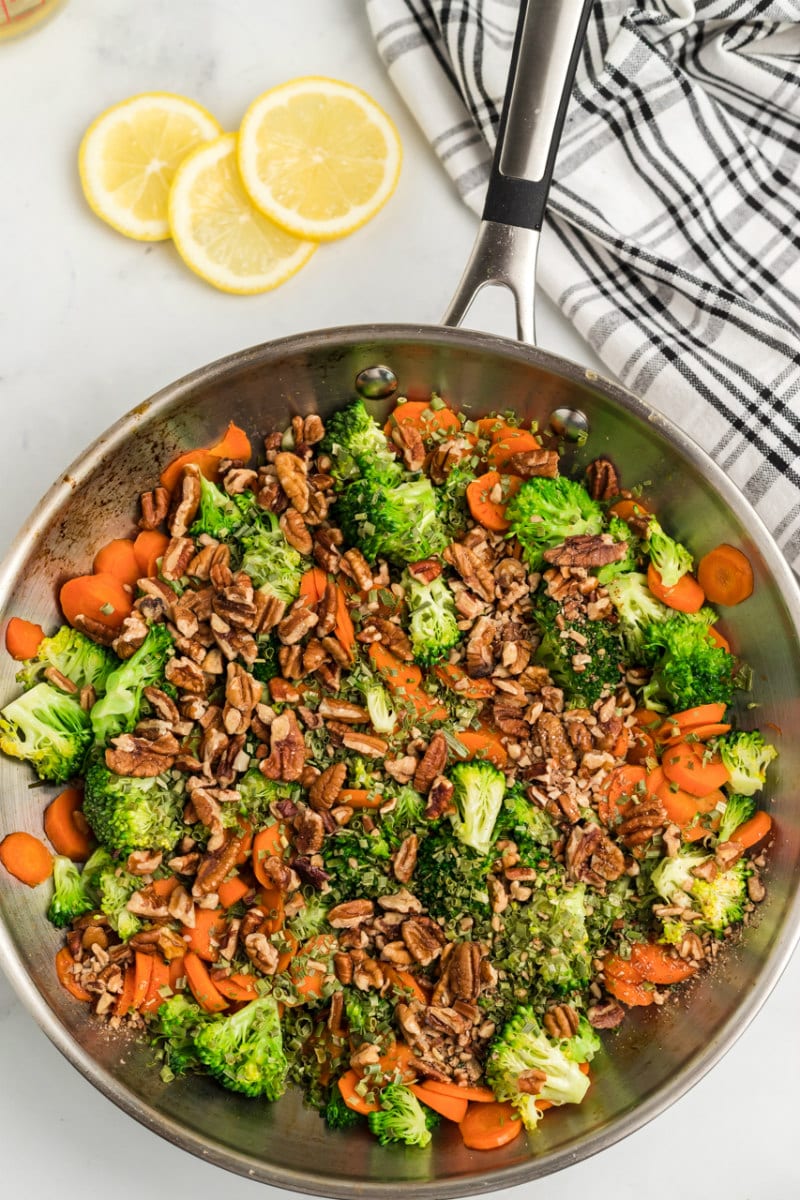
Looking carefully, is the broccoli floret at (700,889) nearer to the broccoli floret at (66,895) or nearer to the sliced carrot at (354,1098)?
the sliced carrot at (354,1098)

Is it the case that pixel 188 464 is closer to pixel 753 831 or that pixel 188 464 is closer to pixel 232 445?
pixel 232 445

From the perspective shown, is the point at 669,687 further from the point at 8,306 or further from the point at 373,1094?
the point at 8,306

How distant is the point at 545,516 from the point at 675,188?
117 cm

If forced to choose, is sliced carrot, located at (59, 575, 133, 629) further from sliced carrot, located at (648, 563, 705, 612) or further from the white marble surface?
sliced carrot, located at (648, 563, 705, 612)

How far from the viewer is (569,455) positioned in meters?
2.81

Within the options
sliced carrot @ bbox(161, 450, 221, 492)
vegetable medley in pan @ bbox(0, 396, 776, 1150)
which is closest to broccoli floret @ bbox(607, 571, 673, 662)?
vegetable medley in pan @ bbox(0, 396, 776, 1150)

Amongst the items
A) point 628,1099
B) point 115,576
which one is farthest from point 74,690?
point 628,1099

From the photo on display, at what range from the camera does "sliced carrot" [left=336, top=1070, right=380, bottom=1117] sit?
2.45 metres

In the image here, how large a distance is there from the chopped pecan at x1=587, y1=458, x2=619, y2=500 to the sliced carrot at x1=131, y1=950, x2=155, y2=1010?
1.66m

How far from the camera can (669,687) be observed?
2.61 metres

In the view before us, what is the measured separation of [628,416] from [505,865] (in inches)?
46.5

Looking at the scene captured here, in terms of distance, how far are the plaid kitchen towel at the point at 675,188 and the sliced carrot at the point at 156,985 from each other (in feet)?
6.64

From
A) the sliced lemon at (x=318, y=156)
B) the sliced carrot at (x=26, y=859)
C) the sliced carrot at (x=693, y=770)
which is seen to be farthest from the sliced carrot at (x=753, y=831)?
the sliced lemon at (x=318, y=156)

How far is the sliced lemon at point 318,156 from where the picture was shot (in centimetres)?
289
